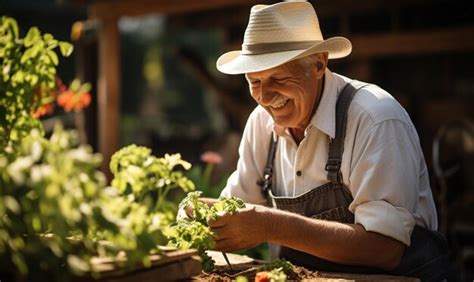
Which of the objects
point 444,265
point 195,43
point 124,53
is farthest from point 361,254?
point 195,43

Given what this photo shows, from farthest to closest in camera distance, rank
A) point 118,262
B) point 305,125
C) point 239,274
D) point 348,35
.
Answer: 1. point 348,35
2. point 305,125
3. point 239,274
4. point 118,262

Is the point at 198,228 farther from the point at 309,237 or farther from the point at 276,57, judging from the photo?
the point at 276,57

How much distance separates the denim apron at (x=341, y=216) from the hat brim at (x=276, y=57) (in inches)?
6.5

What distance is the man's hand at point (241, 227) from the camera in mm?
2430

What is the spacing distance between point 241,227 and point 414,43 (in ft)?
17.4

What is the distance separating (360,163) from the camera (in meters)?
2.62

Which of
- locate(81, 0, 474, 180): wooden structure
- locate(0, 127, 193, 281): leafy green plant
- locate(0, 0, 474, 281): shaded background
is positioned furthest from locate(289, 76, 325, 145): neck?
locate(81, 0, 474, 180): wooden structure

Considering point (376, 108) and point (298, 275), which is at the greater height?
point (376, 108)

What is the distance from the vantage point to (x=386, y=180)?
256cm

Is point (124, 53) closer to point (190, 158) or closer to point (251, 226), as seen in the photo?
point (190, 158)

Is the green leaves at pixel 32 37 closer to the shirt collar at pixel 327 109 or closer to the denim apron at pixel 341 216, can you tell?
the shirt collar at pixel 327 109

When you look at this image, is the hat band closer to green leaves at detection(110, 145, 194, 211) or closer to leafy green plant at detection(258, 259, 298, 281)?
green leaves at detection(110, 145, 194, 211)

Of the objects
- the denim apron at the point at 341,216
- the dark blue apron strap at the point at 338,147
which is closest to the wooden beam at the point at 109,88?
the denim apron at the point at 341,216

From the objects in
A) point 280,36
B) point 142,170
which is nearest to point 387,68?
point 280,36
